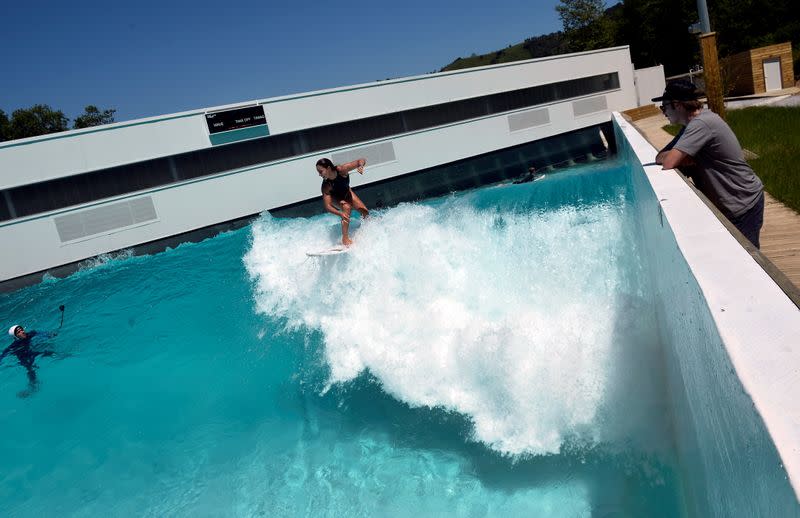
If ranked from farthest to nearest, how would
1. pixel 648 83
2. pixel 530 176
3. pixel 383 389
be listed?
pixel 648 83 → pixel 530 176 → pixel 383 389

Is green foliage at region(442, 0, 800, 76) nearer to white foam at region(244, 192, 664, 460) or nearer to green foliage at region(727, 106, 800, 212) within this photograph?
green foliage at region(727, 106, 800, 212)

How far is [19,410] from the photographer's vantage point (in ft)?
26.4

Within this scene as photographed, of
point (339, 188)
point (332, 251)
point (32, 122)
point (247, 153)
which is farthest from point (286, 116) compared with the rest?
point (32, 122)

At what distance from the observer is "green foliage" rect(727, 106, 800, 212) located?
5.96 m

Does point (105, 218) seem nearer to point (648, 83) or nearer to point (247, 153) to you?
point (247, 153)

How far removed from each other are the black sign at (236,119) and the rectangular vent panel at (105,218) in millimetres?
3612

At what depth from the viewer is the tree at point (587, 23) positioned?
50.7m

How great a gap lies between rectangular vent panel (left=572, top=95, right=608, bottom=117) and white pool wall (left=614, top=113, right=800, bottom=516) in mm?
26719

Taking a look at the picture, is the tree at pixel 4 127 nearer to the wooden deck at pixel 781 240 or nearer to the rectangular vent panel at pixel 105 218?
the rectangular vent panel at pixel 105 218

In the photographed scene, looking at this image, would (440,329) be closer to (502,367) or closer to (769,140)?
(502,367)

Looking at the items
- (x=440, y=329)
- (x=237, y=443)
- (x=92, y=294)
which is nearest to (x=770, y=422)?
(x=440, y=329)

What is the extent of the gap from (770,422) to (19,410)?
989cm

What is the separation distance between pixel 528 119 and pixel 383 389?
22.7 metres

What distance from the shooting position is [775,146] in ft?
A: 29.6
